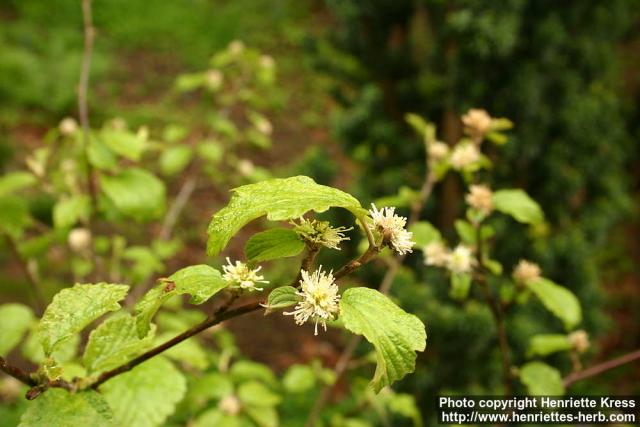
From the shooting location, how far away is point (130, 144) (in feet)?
4.44

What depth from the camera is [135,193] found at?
1359 mm

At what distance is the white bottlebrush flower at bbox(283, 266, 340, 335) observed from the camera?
2.15ft

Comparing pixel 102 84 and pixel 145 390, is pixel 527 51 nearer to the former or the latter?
pixel 145 390

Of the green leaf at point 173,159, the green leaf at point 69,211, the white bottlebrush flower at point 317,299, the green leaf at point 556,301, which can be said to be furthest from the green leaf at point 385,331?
the green leaf at point 173,159

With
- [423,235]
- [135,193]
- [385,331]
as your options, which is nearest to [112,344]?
[385,331]

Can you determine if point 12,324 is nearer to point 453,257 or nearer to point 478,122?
point 453,257

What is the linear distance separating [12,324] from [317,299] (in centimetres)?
85

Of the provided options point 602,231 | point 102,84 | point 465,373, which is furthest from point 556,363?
point 102,84

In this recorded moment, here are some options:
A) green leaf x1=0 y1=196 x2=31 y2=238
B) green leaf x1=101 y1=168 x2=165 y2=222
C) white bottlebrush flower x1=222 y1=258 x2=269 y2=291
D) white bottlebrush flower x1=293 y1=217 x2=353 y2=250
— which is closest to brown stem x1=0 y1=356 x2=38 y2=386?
white bottlebrush flower x1=222 y1=258 x2=269 y2=291

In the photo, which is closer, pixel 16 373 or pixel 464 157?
pixel 16 373

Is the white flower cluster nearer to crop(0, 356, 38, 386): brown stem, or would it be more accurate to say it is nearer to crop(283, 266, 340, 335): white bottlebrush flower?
crop(283, 266, 340, 335): white bottlebrush flower

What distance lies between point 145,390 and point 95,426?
0.66 feet

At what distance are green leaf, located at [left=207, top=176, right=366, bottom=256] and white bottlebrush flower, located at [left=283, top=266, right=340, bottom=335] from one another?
0.33ft

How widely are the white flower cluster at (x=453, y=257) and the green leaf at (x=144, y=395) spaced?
2.17 ft
